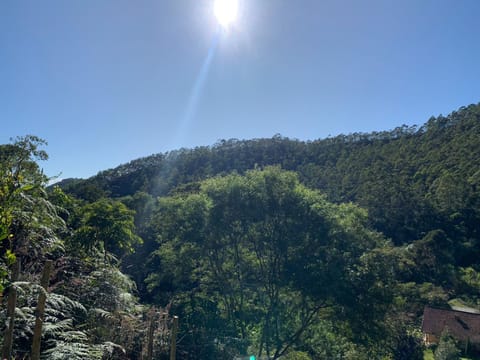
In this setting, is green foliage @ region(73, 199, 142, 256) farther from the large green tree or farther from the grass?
the grass

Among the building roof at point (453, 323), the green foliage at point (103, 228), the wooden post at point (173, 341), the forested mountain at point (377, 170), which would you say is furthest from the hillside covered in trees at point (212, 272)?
the forested mountain at point (377, 170)

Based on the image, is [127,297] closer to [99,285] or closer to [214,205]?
[99,285]

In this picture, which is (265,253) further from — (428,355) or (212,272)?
(428,355)

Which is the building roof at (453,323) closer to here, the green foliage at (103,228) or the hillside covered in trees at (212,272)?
the hillside covered in trees at (212,272)

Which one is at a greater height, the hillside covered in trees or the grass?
the hillside covered in trees

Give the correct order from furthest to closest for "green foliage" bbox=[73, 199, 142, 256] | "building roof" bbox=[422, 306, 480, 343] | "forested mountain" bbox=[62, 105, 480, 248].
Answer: "forested mountain" bbox=[62, 105, 480, 248] < "building roof" bbox=[422, 306, 480, 343] < "green foliage" bbox=[73, 199, 142, 256]

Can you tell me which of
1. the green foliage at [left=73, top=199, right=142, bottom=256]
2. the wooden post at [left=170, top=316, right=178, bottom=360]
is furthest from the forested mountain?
the wooden post at [left=170, top=316, right=178, bottom=360]

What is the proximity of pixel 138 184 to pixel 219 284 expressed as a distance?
126ft

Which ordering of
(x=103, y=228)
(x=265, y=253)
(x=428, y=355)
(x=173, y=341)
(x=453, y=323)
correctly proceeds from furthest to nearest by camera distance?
(x=453, y=323), (x=428, y=355), (x=265, y=253), (x=103, y=228), (x=173, y=341)

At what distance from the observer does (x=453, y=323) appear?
842 inches

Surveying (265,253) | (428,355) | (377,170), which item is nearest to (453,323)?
(428,355)

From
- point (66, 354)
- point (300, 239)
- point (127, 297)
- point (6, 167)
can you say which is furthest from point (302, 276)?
point (6, 167)

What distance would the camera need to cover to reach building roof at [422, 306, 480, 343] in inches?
800

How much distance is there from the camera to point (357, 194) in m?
36.8
